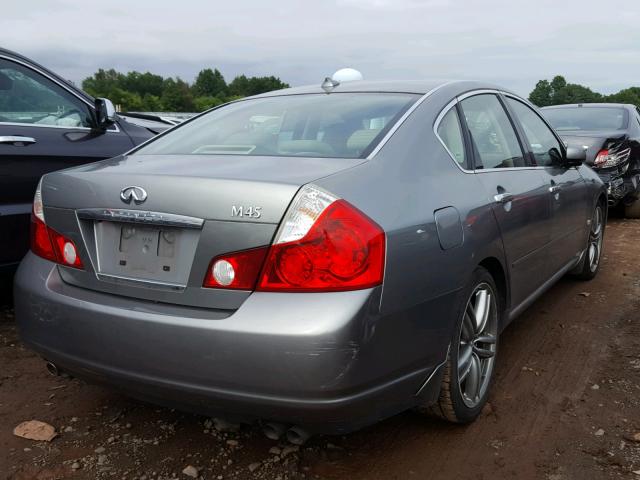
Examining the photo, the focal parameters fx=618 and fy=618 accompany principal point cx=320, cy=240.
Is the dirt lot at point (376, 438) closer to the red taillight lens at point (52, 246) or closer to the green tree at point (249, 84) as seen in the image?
the red taillight lens at point (52, 246)

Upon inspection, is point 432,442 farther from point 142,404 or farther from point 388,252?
point 142,404

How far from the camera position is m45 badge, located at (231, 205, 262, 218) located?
1967mm

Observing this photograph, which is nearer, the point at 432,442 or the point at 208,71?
the point at 432,442

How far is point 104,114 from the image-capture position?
4.33m

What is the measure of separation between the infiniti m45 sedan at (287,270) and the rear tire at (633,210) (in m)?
6.40

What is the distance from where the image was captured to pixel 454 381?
2.48 meters

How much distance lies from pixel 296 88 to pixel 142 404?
6.12 ft

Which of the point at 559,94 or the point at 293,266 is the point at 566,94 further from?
the point at 293,266

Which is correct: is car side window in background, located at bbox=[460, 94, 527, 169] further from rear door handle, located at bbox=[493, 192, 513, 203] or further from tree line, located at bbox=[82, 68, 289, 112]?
tree line, located at bbox=[82, 68, 289, 112]

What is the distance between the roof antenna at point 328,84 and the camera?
10.7 feet

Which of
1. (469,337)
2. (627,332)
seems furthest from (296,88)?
(627,332)

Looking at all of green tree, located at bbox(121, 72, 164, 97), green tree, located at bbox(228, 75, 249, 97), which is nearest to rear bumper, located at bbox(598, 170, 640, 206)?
green tree, located at bbox(228, 75, 249, 97)

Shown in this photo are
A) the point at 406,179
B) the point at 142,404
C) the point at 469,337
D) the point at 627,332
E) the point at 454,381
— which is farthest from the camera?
the point at 627,332

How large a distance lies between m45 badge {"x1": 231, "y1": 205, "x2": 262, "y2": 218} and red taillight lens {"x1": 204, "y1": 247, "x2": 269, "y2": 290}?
0.11 m
